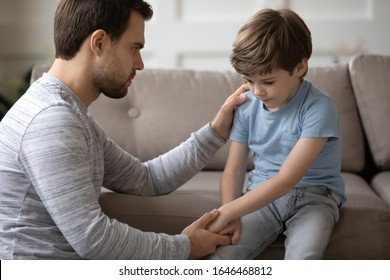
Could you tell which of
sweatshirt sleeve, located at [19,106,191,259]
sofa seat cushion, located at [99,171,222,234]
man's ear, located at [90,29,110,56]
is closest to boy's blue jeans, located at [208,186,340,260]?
sofa seat cushion, located at [99,171,222,234]

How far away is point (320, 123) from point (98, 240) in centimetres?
61

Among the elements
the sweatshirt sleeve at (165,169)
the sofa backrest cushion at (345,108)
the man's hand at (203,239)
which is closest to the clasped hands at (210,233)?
the man's hand at (203,239)

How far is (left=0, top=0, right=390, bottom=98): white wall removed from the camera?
11.2ft

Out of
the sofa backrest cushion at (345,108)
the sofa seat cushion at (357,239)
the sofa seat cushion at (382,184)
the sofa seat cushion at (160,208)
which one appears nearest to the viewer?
the sofa seat cushion at (357,239)

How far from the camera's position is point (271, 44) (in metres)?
1.55

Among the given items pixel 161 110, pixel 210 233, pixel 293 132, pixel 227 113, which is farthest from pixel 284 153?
pixel 161 110

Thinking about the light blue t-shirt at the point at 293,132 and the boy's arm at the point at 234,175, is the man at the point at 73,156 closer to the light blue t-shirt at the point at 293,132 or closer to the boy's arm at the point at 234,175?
the boy's arm at the point at 234,175

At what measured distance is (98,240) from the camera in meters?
1.37

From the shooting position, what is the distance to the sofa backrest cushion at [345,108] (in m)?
2.24

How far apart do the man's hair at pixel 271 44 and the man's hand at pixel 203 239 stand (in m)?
0.40

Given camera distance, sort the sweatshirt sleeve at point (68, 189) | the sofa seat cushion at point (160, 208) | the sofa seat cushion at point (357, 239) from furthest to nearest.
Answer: the sofa seat cushion at point (160, 208), the sofa seat cushion at point (357, 239), the sweatshirt sleeve at point (68, 189)

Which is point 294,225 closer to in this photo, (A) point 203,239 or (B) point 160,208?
(A) point 203,239

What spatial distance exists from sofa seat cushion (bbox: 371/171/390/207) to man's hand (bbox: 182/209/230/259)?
61 cm
